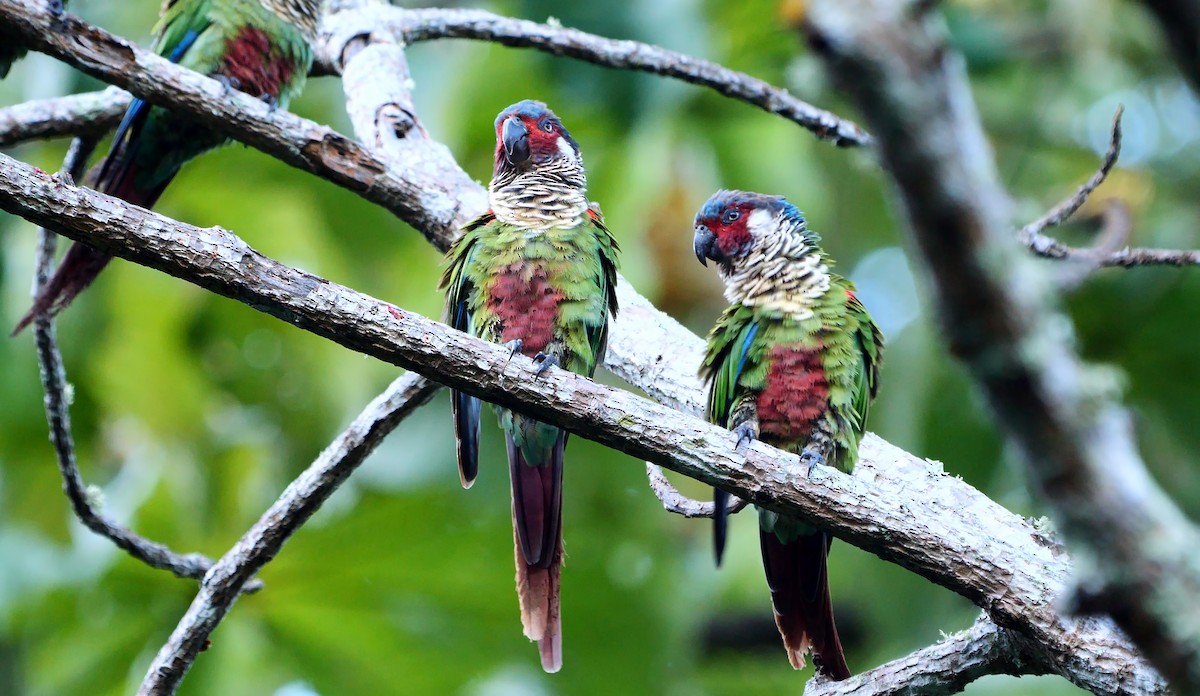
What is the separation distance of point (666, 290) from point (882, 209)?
2.04 metres

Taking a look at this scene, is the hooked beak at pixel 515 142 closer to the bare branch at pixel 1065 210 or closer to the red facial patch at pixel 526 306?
the red facial patch at pixel 526 306

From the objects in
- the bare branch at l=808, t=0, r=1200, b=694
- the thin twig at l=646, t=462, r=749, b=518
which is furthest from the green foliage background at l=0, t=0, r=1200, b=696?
the bare branch at l=808, t=0, r=1200, b=694

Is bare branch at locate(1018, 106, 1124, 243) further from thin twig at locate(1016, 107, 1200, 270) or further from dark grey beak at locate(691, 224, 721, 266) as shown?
dark grey beak at locate(691, 224, 721, 266)

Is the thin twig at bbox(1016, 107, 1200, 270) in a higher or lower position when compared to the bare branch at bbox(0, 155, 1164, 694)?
higher

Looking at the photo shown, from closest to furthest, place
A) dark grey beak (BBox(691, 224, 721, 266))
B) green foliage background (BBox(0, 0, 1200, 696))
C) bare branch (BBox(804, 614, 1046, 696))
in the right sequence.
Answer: bare branch (BBox(804, 614, 1046, 696)) → dark grey beak (BBox(691, 224, 721, 266)) → green foliage background (BBox(0, 0, 1200, 696))

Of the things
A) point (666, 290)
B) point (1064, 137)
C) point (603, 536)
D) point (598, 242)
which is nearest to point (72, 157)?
point (598, 242)

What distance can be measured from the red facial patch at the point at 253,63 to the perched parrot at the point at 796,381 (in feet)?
7.26

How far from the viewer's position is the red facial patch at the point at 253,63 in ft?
15.0

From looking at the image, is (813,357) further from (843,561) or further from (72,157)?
(843,561)

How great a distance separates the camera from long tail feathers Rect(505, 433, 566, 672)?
356cm

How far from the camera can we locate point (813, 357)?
343 centimetres

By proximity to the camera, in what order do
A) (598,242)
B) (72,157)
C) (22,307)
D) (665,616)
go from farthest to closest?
(22,307) → (665,616) → (72,157) → (598,242)

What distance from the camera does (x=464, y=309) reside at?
3881 mm

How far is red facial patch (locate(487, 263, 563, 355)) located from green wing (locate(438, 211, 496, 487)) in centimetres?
15
